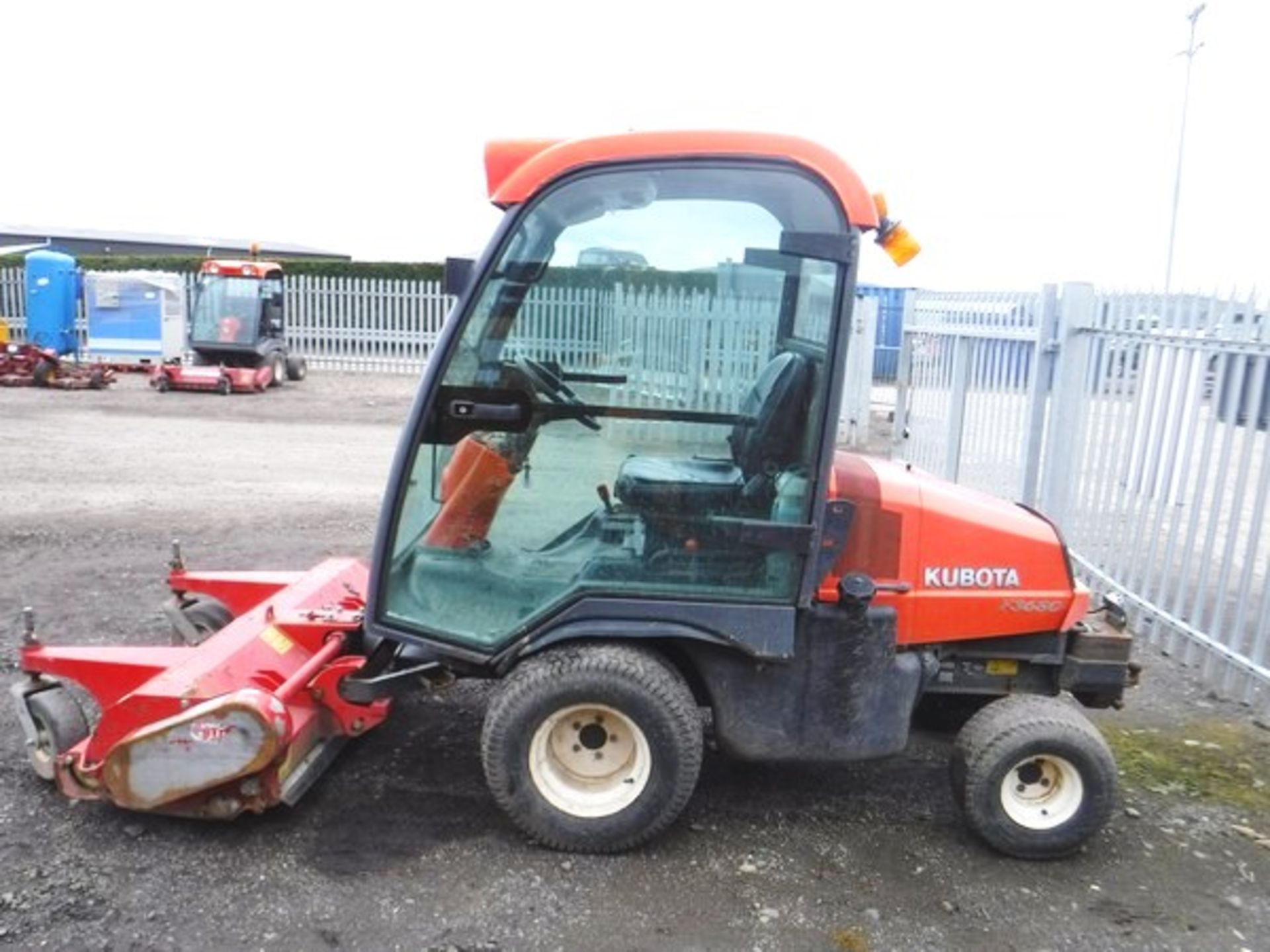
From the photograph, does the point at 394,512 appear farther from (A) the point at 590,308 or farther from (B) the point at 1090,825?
(B) the point at 1090,825

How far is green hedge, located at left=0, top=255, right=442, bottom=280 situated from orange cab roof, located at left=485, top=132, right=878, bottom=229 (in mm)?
19963

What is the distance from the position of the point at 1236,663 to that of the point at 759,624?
9.35ft

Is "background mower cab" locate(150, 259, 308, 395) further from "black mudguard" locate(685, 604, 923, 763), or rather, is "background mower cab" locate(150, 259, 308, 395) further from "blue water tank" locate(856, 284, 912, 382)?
"black mudguard" locate(685, 604, 923, 763)

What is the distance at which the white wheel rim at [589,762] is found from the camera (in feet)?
11.1

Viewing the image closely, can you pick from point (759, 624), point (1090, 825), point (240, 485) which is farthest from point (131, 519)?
point (1090, 825)

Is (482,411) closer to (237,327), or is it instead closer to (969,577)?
(969,577)

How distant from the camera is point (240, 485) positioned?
30.7 ft

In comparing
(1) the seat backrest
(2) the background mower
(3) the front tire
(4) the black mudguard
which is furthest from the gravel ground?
(2) the background mower

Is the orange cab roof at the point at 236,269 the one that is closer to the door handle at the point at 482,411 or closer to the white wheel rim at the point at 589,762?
the door handle at the point at 482,411

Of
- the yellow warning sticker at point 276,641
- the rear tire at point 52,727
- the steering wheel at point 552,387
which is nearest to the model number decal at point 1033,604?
the yellow warning sticker at point 276,641

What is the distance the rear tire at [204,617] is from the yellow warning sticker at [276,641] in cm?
76

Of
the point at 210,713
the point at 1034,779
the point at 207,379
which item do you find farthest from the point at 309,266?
the point at 1034,779

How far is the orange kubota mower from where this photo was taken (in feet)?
10.6

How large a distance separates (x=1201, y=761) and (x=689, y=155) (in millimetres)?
3306
